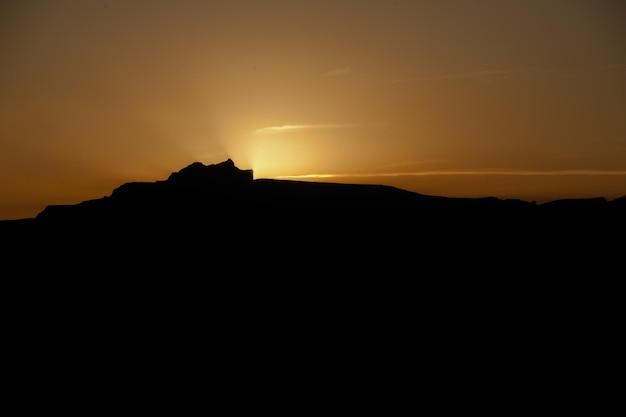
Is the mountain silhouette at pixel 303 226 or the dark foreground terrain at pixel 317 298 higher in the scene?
the mountain silhouette at pixel 303 226

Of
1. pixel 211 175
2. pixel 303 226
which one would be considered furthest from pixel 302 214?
pixel 211 175

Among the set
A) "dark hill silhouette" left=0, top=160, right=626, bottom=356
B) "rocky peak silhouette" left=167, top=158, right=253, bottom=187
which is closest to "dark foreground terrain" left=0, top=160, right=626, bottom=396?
"dark hill silhouette" left=0, top=160, right=626, bottom=356

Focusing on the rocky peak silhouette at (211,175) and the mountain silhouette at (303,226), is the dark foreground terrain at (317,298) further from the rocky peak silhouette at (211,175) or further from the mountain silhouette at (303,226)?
the rocky peak silhouette at (211,175)

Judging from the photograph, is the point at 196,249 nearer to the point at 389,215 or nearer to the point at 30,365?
the point at 30,365

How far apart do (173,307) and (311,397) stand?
551 inches

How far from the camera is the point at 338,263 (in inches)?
2085

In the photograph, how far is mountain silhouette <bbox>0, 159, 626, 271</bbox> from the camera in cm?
5428

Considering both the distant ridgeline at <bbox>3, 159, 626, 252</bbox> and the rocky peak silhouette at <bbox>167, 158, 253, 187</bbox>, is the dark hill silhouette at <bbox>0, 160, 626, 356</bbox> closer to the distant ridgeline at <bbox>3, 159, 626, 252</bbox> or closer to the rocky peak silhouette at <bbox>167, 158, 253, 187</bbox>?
the distant ridgeline at <bbox>3, 159, 626, 252</bbox>

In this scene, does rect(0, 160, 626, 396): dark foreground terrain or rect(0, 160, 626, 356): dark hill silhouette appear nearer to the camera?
rect(0, 160, 626, 396): dark foreground terrain

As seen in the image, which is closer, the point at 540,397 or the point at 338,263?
the point at 540,397

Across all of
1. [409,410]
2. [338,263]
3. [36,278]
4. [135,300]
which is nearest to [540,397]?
[409,410]

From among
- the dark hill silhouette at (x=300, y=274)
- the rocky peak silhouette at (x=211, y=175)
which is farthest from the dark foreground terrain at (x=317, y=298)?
the rocky peak silhouette at (x=211, y=175)

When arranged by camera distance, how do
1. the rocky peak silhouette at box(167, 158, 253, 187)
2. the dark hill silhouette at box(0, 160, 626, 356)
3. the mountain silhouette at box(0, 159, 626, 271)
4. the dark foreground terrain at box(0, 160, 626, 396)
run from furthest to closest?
the rocky peak silhouette at box(167, 158, 253, 187) < the mountain silhouette at box(0, 159, 626, 271) < the dark hill silhouette at box(0, 160, 626, 356) < the dark foreground terrain at box(0, 160, 626, 396)

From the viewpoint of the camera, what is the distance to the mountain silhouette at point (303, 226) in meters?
54.3
